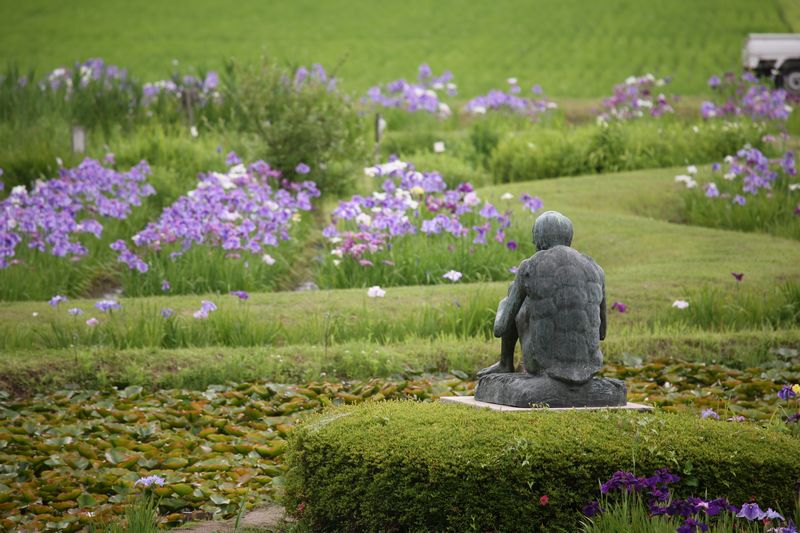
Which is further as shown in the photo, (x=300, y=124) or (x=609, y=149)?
(x=609, y=149)

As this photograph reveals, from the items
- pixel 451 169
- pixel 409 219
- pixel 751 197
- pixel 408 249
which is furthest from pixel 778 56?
pixel 408 249

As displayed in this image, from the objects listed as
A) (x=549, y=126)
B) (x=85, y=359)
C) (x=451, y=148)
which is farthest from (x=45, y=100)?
(x=85, y=359)

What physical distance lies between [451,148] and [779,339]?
10566 millimetres

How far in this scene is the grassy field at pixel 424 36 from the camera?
3281 centimetres

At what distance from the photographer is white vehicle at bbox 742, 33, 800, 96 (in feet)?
81.3

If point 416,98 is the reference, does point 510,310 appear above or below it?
above

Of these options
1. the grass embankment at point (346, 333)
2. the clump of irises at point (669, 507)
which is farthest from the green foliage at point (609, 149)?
the clump of irises at point (669, 507)

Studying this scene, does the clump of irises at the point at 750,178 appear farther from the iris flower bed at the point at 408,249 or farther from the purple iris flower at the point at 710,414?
the purple iris flower at the point at 710,414

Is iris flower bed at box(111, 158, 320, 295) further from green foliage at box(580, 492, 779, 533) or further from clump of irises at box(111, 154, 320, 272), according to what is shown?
green foliage at box(580, 492, 779, 533)

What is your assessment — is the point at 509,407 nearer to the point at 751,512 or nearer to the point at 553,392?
the point at 553,392

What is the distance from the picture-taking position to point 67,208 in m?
11.3

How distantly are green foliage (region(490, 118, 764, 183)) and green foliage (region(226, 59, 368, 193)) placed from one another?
262cm

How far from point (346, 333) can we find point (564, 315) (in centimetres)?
378

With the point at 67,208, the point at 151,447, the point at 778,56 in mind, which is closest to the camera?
the point at 151,447
